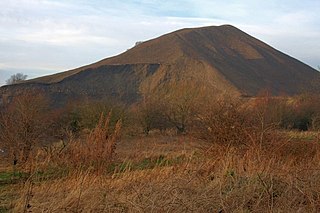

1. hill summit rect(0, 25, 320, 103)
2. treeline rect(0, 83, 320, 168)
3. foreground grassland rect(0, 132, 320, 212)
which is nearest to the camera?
foreground grassland rect(0, 132, 320, 212)

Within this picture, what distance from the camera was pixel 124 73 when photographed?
9994 centimetres

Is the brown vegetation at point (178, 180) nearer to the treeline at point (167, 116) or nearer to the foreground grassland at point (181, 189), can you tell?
the foreground grassland at point (181, 189)

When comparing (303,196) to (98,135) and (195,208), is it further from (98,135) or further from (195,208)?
(98,135)

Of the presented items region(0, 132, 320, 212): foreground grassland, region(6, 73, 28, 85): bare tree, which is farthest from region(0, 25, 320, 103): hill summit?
region(0, 132, 320, 212): foreground grassland

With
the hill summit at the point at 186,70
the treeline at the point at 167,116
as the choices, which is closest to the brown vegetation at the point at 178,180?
the treeline at the point at 167,116

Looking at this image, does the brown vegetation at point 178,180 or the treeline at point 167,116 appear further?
the treeline at point 167,116

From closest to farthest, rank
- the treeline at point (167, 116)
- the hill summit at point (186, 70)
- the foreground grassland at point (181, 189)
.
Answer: the foreground grassland at point (181, 189) < the treeline at point (167, 116) < the hill summit at point (186, 70)

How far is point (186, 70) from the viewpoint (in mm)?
94750

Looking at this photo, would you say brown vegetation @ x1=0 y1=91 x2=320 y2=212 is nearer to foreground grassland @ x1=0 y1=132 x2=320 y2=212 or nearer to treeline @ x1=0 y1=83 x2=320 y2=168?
foreground grassland @ x1=0 y1=132 x2=320 y2=212

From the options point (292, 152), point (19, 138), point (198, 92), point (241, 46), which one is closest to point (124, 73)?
point (241, 46)

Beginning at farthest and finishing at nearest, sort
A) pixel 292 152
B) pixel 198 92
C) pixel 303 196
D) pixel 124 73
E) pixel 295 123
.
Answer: pixel 124 73 → pixel 198 92 → pixel 295 123 → pixel 292 152 → pixel 303 196

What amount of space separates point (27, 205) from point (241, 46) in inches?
4757

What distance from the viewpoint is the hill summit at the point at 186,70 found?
8656cm

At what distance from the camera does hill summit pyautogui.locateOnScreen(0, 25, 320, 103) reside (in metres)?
86.6
